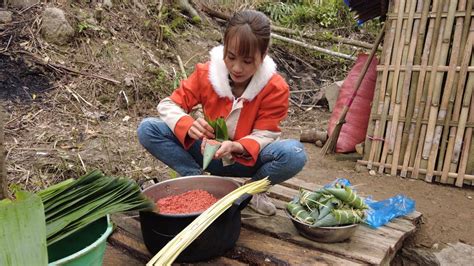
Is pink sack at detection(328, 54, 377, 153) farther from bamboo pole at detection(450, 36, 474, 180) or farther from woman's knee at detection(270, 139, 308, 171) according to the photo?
woman's knee at detection(270, 139, 308, 171)

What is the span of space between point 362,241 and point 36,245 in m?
1.51

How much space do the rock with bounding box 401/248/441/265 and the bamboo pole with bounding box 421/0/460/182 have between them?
111cm

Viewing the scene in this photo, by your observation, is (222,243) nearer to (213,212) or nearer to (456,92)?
(213,212)

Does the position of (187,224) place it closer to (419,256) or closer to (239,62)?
(239,62)

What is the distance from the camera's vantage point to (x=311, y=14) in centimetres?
758

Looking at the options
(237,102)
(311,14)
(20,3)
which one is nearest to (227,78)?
(237,102)

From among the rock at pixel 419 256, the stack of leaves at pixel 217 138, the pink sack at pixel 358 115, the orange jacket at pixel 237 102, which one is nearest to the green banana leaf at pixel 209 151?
the stack of leaves at pixel 217 138

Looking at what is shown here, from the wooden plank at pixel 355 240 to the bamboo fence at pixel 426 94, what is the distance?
48.2 inches

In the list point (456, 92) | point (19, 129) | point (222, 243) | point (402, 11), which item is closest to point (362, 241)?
point (222, 243)

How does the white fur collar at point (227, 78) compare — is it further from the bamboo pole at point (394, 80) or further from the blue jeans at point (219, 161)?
the bamboo pole at point (394, 80)

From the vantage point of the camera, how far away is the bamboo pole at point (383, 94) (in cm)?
331

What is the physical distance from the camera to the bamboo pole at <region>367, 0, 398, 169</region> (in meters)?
3.31

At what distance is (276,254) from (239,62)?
0.92m

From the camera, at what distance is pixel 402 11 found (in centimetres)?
323
